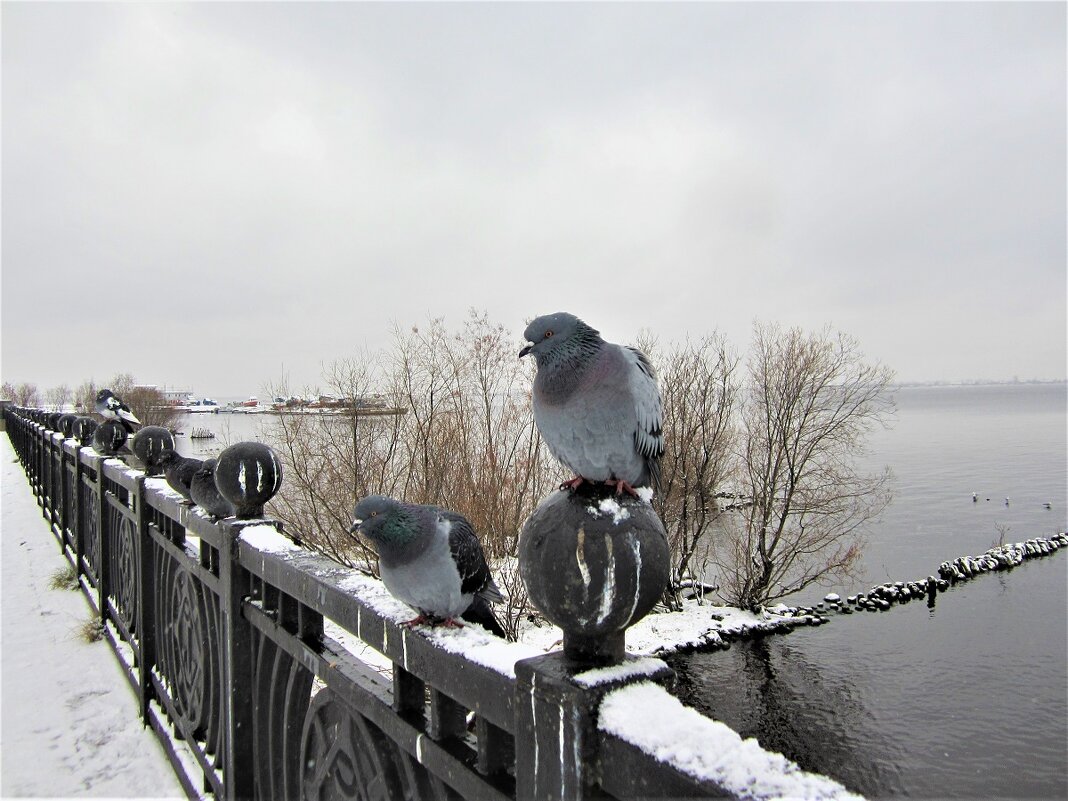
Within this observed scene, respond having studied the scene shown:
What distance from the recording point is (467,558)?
191 cm

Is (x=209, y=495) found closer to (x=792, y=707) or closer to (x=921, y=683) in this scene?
(x=792, y=707)

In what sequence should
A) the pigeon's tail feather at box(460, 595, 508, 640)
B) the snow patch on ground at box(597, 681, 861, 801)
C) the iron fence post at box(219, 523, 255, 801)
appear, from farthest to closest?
1. the iron fence post at box(219, 523, 255, 801)
2. the pigeon's tail feather at box(460, 595, 508, 640)
3. the snow patch on ground at box(597, 681, 861, 801)

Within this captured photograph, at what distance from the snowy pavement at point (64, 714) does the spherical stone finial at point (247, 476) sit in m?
1.45

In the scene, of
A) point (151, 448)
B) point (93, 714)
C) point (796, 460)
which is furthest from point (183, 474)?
point (796, 460)

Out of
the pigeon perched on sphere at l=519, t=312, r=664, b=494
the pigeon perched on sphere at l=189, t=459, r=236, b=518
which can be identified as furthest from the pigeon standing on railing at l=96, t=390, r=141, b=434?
the pigeon perched on sphere at l=519, t=312, r=664, b=494

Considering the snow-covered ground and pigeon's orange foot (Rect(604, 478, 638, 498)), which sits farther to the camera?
pigeon's orange foot (Rect(604, 478, 638, 498))

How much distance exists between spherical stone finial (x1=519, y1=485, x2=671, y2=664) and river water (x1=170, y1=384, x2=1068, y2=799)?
16030 millimetres

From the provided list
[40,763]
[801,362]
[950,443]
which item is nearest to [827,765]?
[801,362]

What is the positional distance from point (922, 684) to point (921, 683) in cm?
5

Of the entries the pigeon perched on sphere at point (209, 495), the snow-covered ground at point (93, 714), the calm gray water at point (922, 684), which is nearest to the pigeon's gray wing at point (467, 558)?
the snow-covered ground at point (93, 714)

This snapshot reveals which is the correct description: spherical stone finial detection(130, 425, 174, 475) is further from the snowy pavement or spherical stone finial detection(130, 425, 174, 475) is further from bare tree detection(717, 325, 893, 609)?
bare tree detection(717, 325, 893, 609)

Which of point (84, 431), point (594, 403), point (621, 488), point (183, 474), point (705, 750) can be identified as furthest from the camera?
point (84, 431)

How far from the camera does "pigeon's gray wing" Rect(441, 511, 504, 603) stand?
6.16 ft

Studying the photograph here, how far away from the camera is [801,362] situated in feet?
74.8
